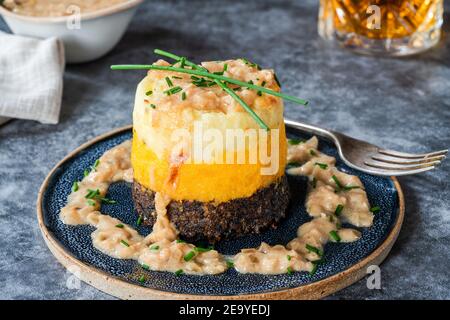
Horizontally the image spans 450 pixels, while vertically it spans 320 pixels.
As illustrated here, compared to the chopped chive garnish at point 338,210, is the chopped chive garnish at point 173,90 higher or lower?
higher

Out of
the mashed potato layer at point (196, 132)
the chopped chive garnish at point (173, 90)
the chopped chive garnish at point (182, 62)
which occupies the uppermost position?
the chopped chive garnish at point (182, 62)

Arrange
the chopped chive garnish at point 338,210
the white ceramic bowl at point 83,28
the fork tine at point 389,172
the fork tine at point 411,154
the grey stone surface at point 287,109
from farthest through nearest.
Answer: the white ceramic bowl at point 83,28 → the fork tine at point 411,154 → the fork tine at point 389,172 → the chopped chive garnish at point 338,210 → the grey stone surface at point 287,109

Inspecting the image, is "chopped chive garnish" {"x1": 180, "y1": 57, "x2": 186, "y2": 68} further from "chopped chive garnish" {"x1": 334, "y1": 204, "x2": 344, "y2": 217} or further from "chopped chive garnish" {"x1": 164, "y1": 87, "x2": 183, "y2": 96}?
"chopped chive garnish" {"x1": 334, "y1": 204, "x2": 344, "y2": 217}

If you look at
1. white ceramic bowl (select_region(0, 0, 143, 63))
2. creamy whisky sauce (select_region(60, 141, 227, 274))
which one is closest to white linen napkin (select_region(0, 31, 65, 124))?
white ceramic bowl (select_region(0, 0, 143, 63))

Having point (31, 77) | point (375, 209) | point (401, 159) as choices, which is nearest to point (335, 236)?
point (375, 209)

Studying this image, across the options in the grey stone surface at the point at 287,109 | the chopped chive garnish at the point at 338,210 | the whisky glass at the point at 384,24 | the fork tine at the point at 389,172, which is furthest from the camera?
the whisky glass at the point at 384,24

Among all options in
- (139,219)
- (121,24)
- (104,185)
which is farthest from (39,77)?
(139,219)

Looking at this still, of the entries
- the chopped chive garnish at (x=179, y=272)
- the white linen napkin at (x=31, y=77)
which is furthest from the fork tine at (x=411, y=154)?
the white linen napkin at (x=31, y=77)

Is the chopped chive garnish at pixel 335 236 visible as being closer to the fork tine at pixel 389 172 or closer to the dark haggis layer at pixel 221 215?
the dark haggis layer at pixel 221 215
